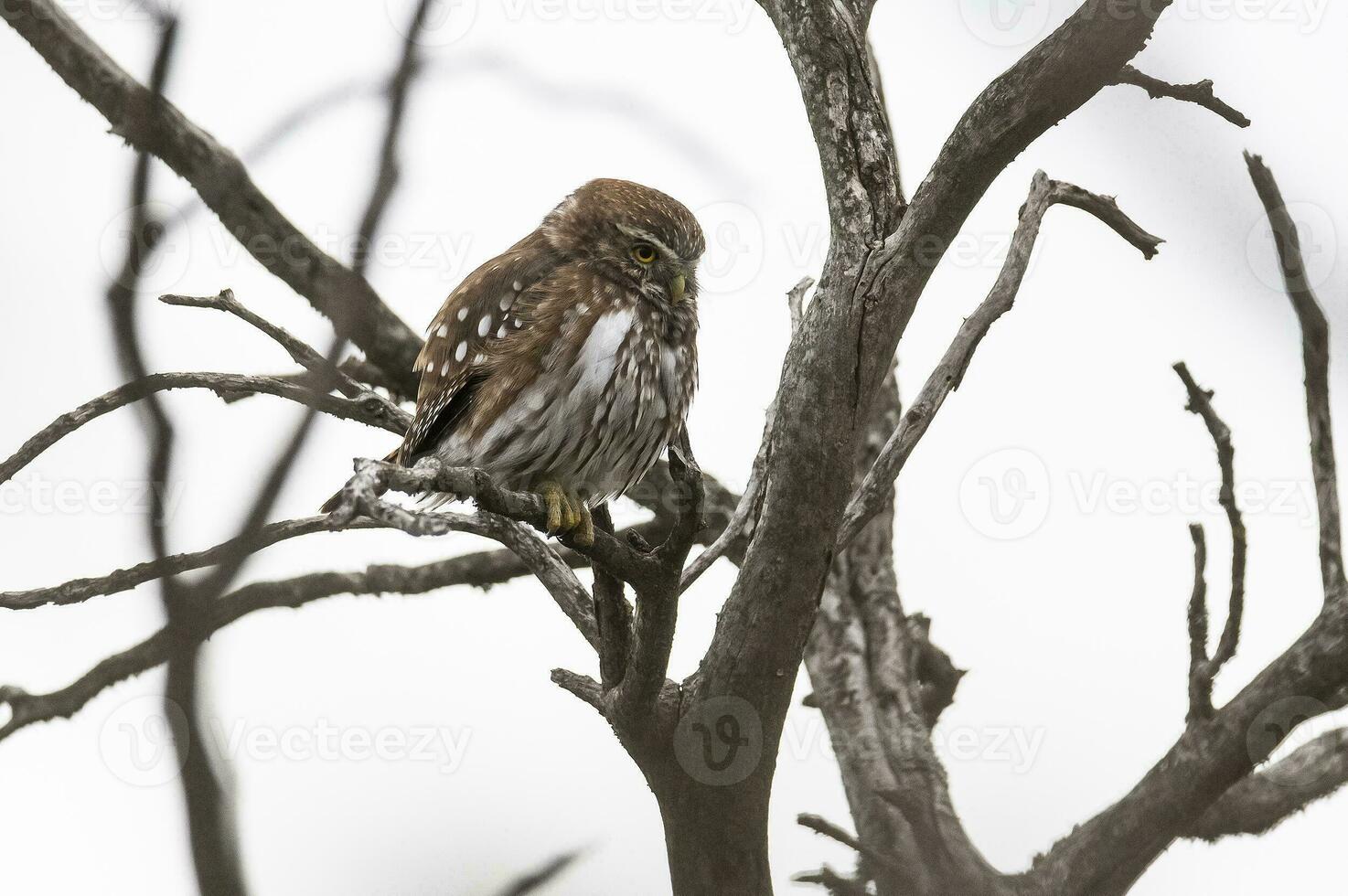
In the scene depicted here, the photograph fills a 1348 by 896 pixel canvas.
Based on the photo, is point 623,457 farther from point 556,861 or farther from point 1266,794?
point 1266,794

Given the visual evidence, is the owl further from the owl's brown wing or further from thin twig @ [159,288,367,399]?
thin twig @ [159,288,367,399]

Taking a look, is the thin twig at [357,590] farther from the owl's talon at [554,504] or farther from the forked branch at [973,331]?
the forked branch at [973,331]

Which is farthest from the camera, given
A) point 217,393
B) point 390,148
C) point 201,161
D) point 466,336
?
point 201,161

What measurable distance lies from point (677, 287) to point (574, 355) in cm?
37

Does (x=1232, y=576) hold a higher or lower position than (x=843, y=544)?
lower

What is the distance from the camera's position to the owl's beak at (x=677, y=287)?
317 cm

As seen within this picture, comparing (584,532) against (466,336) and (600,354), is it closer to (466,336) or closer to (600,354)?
(600,354)

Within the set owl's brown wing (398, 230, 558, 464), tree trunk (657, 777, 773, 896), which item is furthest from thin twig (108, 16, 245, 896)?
owl's brown wing (398, 230, 558, 464)

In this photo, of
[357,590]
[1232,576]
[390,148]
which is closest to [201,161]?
[357,590]

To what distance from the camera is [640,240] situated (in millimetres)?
3172

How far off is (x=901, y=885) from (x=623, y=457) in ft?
4.02

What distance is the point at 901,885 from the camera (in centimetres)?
233

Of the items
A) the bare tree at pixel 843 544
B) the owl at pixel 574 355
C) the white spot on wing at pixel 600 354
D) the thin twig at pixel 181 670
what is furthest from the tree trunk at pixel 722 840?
the thin twig at pixel 181 670

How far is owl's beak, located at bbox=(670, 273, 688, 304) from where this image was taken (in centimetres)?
317
